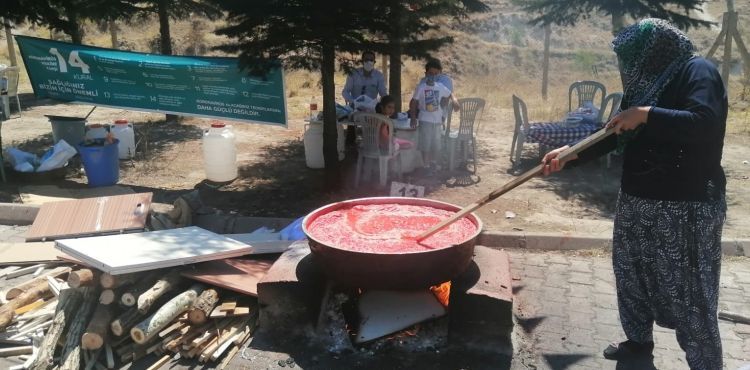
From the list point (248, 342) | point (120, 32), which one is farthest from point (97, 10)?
point (120, 32)

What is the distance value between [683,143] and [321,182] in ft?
17.9

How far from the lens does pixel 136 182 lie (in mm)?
8156

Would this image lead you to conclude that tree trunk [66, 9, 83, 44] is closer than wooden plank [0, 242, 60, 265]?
No

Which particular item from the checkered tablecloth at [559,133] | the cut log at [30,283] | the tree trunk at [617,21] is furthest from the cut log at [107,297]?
the tree trunk at [617,21]

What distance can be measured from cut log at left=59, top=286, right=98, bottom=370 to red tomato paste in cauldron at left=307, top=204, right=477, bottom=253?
1631mm

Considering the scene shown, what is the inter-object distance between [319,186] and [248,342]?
3836 millimetres

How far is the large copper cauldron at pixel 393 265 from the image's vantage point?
365cm

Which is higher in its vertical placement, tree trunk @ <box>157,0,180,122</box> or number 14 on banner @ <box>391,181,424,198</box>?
tree trunk @ <box>157,0,180,122</box>

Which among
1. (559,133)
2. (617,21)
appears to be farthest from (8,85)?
(617,21)

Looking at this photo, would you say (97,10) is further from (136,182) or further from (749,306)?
(749,306)

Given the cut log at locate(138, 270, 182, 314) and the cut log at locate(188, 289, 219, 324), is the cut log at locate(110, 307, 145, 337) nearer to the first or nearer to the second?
the cut log at locate(138, 270, 182, 314)

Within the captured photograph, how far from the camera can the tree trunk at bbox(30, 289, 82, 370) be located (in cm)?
374

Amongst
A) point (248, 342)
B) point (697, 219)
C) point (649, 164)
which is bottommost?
point (248, 342)

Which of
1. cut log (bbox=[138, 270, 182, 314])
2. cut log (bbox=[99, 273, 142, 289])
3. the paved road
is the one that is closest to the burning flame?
the paved road
